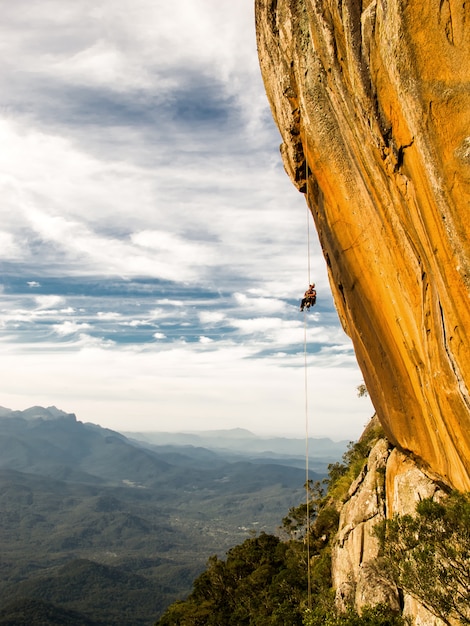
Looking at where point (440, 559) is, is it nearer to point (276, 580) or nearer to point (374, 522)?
point (374, 522)

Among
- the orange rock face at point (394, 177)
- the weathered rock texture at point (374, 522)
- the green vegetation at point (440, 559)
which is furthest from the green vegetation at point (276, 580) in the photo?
the orange rock face at point (394, 177)

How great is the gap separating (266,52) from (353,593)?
22474mm

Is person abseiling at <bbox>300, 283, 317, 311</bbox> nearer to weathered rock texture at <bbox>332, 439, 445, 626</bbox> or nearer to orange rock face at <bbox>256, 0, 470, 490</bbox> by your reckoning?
orange rock face at <bbox>256, 0, 470, 490</bbox>

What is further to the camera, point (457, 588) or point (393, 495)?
point (393, 495)

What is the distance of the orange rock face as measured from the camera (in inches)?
396

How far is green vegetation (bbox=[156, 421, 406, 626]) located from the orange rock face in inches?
436

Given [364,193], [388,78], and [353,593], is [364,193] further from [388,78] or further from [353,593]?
[353,593]

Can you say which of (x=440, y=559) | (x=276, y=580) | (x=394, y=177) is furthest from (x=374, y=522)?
(x=394, y=177)

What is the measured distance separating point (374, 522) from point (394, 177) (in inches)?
630

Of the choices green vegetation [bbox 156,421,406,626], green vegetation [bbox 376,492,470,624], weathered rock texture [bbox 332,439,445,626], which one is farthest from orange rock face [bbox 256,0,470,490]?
green vegetation [bbox 156,421,406,626]

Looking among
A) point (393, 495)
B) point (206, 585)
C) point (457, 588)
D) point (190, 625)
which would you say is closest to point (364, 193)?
point (457, 588)

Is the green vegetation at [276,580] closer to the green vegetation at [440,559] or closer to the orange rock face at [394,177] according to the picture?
the green vegetation at [440,559]

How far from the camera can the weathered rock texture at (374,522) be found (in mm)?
16812

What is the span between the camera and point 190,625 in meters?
33.4
